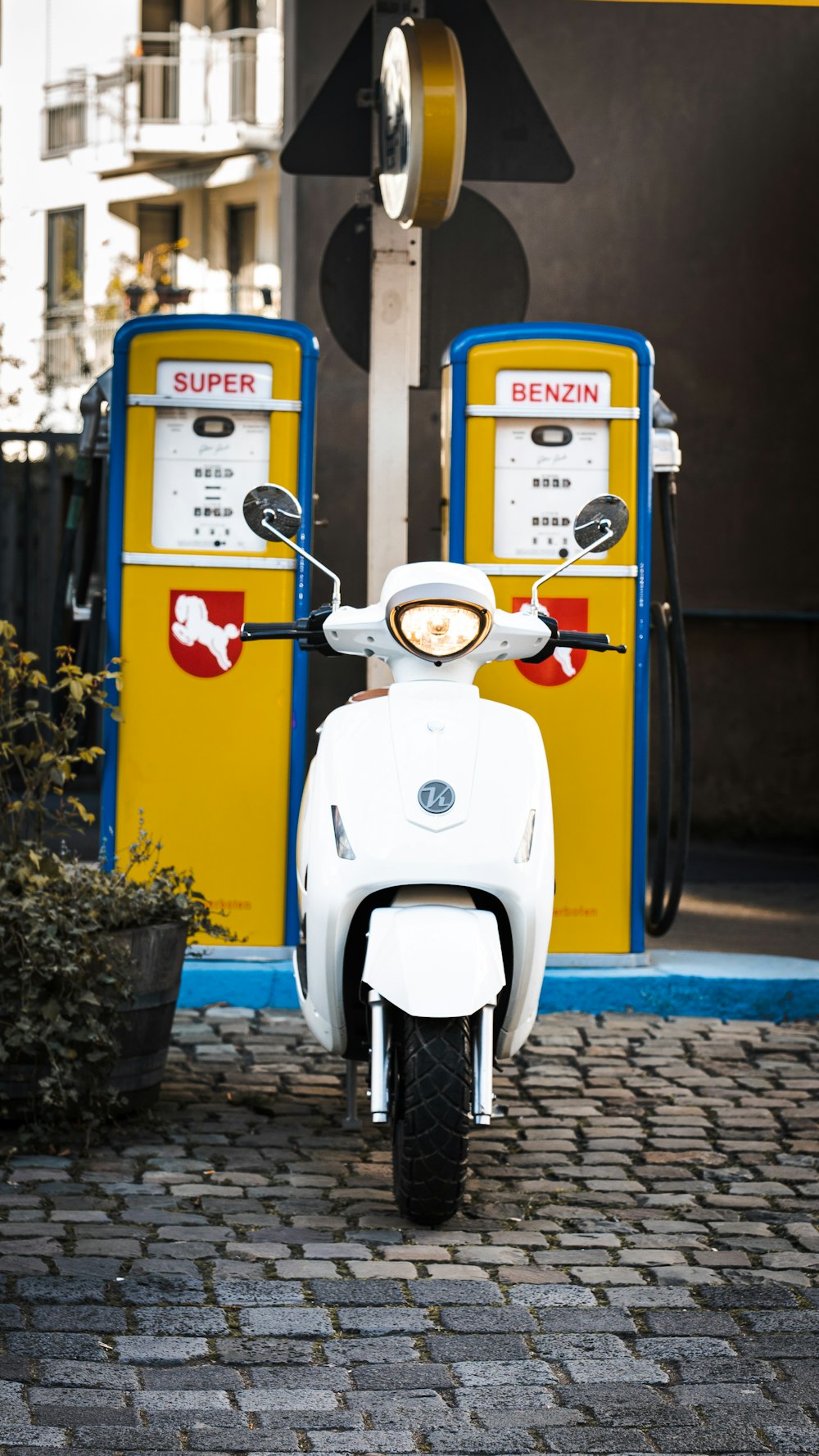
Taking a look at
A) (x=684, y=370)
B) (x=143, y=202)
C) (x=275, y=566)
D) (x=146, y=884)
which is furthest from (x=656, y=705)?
(x=143, y=202)

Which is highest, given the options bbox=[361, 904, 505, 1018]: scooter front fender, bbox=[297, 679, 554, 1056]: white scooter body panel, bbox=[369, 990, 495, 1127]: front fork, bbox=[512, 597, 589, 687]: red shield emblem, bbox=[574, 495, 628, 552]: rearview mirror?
bbox=[574, 495, 628, 552]: rearview mirror

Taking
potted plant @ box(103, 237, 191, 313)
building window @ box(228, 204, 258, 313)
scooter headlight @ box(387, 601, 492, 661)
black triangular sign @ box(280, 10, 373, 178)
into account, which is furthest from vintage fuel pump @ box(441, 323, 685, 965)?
building window @ box(228, 204, 258, 313)

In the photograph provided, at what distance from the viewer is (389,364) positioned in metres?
6.59

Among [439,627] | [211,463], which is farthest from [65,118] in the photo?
[439,627]

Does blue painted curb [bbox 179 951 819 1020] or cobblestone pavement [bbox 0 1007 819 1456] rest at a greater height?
blue painted curb [bbox 179 951 819 1020]

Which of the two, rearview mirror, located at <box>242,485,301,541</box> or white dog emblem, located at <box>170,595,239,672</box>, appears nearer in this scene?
rearview mirror, located at <box>242,485,301,541</box>

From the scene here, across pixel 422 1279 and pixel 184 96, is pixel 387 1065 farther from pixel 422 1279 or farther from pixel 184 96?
pixel 184 96

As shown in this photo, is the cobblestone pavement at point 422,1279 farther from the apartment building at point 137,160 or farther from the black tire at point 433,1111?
the apartment building at point 137,160

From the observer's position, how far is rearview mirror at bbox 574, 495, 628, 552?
172 inches

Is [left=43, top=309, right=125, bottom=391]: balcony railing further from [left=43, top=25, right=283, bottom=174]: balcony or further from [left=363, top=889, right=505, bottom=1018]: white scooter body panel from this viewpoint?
[left=363, top=889, right=505, bottom=1018]: white scooter body panel

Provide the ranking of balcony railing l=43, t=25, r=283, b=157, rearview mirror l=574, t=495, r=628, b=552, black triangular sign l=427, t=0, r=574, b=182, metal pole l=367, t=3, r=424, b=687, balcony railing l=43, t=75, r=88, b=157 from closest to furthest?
rearview mirror l=574, t=495, r=628, b=552, metal pole l=367, t=3, r=424, b=687, black triangular sign l=427, t=0, r=574, b=182, balcony railing l=43, t=25, r=283, b=157, balcony railing l=43, t=75, r=88, b=157

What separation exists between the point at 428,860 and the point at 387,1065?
444 millimetres

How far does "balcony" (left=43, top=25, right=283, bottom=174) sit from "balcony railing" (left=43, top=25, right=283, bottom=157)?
0.04ft

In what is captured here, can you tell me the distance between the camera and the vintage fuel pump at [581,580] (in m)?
6.16
